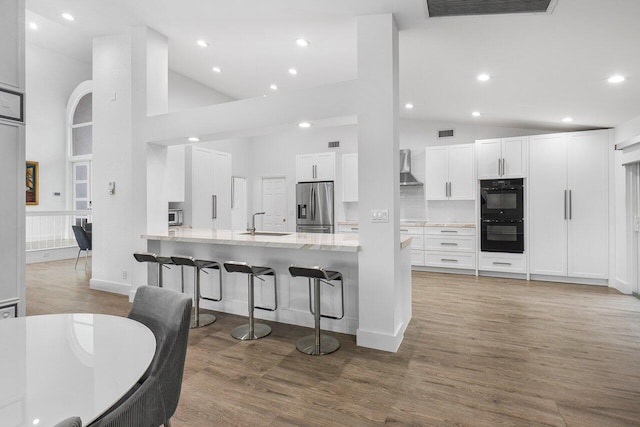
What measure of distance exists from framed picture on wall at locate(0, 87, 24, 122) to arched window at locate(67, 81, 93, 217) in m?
7.17

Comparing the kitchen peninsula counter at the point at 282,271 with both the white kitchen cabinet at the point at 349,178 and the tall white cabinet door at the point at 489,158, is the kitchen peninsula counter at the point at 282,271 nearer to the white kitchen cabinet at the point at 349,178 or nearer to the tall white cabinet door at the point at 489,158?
the tall white cabinet door at the point at 489,158

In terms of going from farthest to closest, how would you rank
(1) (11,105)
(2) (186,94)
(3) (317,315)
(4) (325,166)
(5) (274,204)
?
(5) (274,204), (4) (325,166), (2) (186,94), (3) (317,315), (1) (11,105)

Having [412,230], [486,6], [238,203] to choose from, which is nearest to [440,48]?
[486,6]

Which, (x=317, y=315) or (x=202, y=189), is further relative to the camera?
(x=202, y=189)

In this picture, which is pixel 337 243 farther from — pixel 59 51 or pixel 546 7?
pixel 59 51

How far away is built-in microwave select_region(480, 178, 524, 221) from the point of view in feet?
18.1

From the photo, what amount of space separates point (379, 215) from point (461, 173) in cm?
382

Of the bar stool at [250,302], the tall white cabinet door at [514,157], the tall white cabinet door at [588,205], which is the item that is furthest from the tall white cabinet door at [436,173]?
the bar stool at [250,302]

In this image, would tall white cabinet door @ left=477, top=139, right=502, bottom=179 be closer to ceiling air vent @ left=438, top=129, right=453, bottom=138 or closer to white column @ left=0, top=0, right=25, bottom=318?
ceiling air vent @ left=438, top=129, right=453, bottom=138

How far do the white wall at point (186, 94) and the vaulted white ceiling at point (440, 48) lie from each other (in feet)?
1.39

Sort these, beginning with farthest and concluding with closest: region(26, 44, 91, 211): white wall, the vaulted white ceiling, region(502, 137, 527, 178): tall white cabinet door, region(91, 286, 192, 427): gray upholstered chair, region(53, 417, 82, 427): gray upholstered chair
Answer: region(26, 44, 91, 211): white wall → region(502, 137, 527, 178): tall white cabinet door → the vaulted white ceiling → region(91, 286, 192, 427): gray upholstered chair → region(53, 417, 82, 427): gray upholstered chair

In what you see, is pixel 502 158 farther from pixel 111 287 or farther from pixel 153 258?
pixel 111 287

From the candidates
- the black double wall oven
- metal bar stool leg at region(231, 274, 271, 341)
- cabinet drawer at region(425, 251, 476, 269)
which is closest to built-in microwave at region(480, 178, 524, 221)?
the black double wall oven

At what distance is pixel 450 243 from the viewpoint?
19.8 ft
